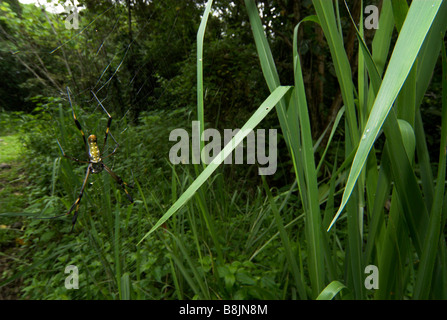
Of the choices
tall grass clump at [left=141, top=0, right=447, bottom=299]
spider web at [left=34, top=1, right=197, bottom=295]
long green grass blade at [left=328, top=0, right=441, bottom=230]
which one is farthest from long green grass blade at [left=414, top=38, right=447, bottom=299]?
spider web at [left=34, top=1, right=197, bottom=295]

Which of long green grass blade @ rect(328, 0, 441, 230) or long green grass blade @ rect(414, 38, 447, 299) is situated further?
long green grass blade @ rect(414, 38, 447, 299)

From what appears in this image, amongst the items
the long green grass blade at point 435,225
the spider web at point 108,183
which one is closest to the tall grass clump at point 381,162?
the long green grass blade at point 435,225

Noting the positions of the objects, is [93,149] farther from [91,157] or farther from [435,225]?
[435,225]

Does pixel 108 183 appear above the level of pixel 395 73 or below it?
below

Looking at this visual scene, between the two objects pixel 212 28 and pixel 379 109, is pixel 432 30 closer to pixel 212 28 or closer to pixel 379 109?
pixel 379 109

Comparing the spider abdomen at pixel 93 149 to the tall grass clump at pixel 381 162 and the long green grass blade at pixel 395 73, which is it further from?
the long green grass blade at pixel 395 73

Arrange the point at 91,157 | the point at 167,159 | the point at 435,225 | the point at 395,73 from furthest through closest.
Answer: the point at 167,159 < the point at 91,157 < the point at 435,225 < the point at 395,73

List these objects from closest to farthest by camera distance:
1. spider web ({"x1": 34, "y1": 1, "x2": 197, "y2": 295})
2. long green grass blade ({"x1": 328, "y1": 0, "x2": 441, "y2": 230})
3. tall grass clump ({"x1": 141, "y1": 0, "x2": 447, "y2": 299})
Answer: long green grass blade ({"x1": 328, "y1": 0, "x2": 441, "y2": 230}) < tall grass clump ({"x1": 141, "y1": 0, "x2": 447, "y2": 299}) < spider web ({"x1": 34, "y1": 1, "x2": 197, "y2": 295})

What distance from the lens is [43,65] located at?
1.59ft

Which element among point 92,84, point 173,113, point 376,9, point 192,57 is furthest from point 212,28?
point 376,9

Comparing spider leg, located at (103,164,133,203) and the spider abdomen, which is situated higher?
the spider abdomen

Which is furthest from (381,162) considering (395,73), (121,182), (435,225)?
(121,182)

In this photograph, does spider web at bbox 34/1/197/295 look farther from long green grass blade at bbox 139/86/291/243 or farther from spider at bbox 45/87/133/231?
long green grass blade at bbox 139/86/291/243

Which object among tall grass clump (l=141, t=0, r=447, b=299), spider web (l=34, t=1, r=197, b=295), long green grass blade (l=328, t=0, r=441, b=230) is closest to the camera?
long green grass blade (l=328, t=0, r=441, b=230)
